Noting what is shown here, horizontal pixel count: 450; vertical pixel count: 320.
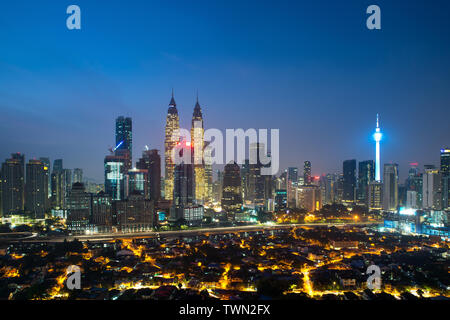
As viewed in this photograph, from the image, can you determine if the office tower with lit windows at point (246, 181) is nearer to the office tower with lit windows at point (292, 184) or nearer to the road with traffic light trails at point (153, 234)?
the office tower with lit windows at point (292, 184)

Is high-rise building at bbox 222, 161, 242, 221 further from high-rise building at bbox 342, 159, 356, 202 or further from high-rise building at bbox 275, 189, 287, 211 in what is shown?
high-rise building at bbox 342, 159, 356, 202

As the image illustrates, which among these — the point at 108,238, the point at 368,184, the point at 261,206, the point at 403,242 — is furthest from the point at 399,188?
the point at 108,238

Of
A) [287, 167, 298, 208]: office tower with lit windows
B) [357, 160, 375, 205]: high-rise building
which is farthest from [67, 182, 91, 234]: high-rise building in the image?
[357, 160, 375, 205]: high-rise building

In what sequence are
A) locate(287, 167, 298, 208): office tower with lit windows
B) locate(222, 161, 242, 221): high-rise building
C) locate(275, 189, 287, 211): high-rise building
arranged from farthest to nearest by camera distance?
locate(287, 167, 298, 208): office tower with lit windows
locate(275, 189, 287, 211): high-rise building
locate(222, 161, 242, 221): high-rise building

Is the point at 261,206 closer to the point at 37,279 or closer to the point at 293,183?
the point at 293,183

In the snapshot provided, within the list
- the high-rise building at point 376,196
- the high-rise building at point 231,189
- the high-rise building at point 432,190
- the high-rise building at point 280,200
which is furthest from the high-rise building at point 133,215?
the high-rise building at point 376,196
